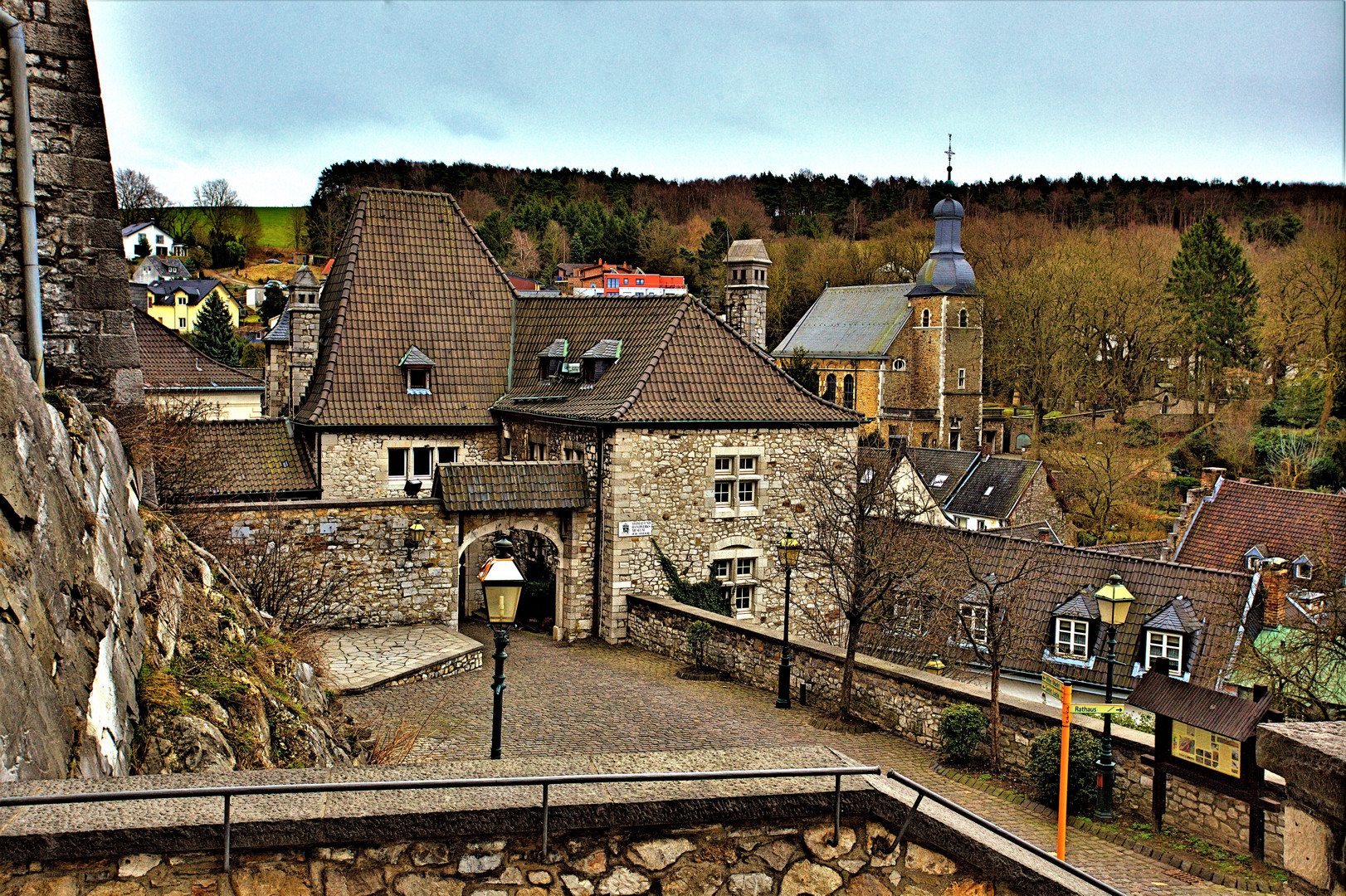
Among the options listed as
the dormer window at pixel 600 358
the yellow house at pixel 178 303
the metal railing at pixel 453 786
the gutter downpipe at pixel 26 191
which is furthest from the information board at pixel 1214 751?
the yellow house at pixel 178 303

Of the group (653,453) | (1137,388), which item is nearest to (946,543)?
(653,453)

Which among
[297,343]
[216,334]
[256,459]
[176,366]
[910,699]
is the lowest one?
[910,699]

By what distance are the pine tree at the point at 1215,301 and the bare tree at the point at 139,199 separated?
81477mm

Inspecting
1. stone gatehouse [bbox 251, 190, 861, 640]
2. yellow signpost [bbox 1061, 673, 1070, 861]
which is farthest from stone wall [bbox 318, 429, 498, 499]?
yellow signpost [bbox 1061, 673, 1070, 861]

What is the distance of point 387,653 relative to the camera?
17234 mm

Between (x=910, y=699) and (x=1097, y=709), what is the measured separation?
9.26ft

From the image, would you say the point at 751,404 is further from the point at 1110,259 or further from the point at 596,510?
the point at 1110,259

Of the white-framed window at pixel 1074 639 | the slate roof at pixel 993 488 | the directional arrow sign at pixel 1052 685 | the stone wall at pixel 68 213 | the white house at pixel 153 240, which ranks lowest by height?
the white-framed window at pixel 1074 639

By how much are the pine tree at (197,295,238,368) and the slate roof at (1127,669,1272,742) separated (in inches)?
2302

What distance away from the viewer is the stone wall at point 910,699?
10656mm

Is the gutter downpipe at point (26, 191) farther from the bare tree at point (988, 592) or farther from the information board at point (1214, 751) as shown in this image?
the bare tree at point (988, 592)

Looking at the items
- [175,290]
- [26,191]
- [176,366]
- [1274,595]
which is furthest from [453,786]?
[175,290]

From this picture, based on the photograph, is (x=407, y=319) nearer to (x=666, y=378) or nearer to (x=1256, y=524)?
(x=666, y=378)

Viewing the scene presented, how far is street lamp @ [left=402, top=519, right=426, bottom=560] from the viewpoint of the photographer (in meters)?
19.1
